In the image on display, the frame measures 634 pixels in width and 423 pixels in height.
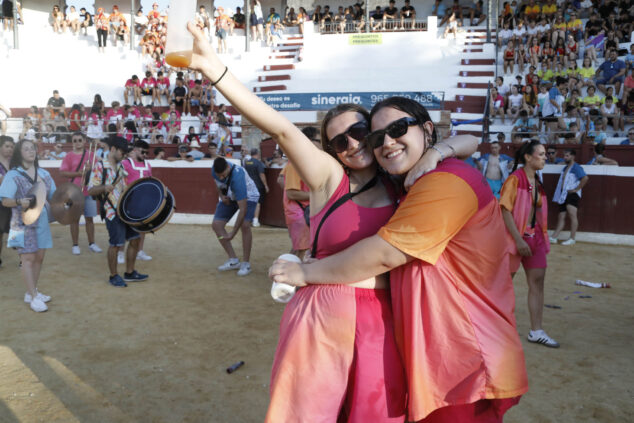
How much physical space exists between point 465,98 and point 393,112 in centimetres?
1529

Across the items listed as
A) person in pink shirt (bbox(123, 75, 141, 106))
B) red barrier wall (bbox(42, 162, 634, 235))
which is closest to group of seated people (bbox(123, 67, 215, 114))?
person in pink shirt (bbox(123, 75, 141, 106))

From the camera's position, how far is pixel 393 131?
1849 mm

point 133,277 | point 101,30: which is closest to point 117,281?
point 133,277

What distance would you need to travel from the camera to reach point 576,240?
1002cm

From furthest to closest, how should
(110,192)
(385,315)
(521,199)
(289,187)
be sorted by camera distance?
1. (110,192)
2. (289,187)
3. (521,199)
4. (385,315)

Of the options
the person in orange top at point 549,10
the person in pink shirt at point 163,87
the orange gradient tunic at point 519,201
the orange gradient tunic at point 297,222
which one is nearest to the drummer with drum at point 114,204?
the orange gradient tunic at point 297,222

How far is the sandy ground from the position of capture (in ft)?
11.5

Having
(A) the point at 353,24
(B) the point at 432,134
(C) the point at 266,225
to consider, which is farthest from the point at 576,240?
(A) the point at 353,24

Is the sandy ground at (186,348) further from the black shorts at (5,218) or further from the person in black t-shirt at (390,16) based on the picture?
the person in black t-shirt at (390,16)

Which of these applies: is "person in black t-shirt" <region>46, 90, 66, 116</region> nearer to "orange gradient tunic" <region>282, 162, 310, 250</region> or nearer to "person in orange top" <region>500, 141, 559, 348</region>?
"orange gradient tunic" <region>282, 162, 310, 250</region>

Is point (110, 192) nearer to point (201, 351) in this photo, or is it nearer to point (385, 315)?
point (201, 351)

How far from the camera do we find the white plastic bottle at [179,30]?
157 cm

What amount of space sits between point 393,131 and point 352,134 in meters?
0.16

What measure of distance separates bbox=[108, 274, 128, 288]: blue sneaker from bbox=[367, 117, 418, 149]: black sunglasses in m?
5.51
